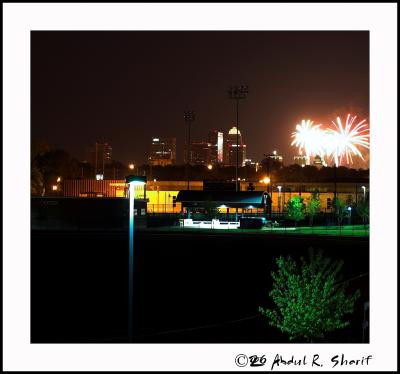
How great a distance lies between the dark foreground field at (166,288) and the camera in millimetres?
15719

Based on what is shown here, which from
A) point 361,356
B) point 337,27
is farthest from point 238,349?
point 337,27

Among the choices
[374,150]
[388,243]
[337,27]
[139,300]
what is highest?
[337,27]

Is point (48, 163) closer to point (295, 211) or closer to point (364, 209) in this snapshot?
point (295, 211)

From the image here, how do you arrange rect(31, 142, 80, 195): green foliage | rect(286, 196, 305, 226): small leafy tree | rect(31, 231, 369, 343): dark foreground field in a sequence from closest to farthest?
rect(31, 231, 369, 343): dark foreground field, rect(286, 196, 305, 226): small leafy tree, rect(31, 142, 80, 195): green foliage

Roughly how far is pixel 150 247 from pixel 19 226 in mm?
29244

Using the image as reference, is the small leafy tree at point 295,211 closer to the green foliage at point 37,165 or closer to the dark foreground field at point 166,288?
the dark foreground field at point 166,288

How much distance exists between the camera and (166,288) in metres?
24.2

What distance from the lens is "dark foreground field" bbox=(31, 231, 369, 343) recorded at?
1572 centimetres

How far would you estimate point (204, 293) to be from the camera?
22.9 metres

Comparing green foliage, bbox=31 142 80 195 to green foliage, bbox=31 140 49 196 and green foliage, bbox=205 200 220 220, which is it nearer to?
green foliage, bbox=31 140 49 196

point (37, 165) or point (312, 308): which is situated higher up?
point (37, 165)

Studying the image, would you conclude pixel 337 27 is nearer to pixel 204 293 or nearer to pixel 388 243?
pixel 388 243

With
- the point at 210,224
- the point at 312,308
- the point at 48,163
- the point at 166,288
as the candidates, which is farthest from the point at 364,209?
the point at 48,163

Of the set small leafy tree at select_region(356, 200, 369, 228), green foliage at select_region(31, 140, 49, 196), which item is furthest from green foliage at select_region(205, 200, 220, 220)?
green foliage at select_region(31, 140, 49, 196)
